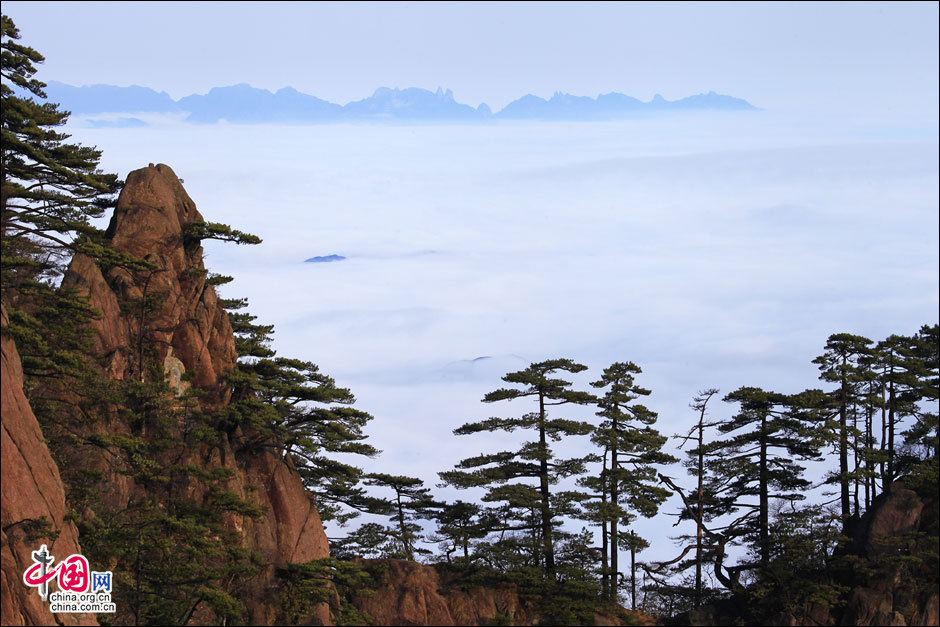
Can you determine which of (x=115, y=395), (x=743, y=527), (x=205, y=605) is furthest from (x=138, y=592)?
(x=743, y=527)

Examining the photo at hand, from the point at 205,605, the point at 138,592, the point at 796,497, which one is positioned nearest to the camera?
the point at 138,592

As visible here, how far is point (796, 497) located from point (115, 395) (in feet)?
92.4

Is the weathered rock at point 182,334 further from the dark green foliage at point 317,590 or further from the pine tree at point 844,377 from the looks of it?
the pine tree at point 844,377

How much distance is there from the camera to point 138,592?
34719 millimetres

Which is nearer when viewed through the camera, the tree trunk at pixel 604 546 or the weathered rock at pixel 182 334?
the weathered rock at pixel 182 334

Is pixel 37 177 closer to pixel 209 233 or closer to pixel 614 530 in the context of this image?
pixel 209 233

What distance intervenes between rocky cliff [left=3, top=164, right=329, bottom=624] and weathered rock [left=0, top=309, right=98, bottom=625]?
9.14ft

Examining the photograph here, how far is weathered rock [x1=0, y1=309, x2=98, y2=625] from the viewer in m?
31.2

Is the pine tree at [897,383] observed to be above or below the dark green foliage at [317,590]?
above

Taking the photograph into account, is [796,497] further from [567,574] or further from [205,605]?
[205,605]

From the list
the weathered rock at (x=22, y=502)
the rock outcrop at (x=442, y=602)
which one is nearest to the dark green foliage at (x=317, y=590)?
the rock outcrop at (x=442, y=602)
